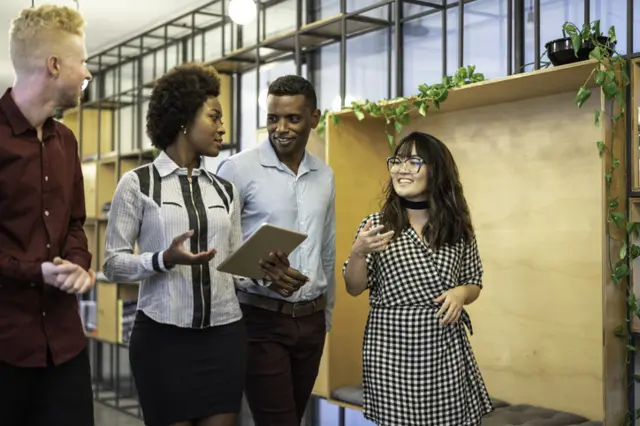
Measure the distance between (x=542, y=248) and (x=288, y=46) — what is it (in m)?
2.20

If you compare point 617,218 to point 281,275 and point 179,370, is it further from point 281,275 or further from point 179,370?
point 179,370

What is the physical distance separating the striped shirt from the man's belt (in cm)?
35

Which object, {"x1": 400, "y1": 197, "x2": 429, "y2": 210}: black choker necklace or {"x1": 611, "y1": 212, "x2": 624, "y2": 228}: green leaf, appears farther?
{"x1": 611, "y1": 212, "x2": 624, "y2": 228}: green leaf

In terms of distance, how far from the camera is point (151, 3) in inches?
243

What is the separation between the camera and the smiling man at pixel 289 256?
2658mm

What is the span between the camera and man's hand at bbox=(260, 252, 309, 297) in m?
2.36

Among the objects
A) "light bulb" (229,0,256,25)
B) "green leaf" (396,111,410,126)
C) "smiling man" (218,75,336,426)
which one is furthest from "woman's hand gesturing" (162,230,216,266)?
"light bulb" (229,0,256,25)

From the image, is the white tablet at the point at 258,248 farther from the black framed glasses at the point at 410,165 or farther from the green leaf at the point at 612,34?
the green leaf at the point at 612,34

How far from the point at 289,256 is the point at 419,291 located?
52 cm

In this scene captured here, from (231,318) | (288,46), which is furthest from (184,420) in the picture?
(288,46)

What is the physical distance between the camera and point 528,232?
145 inches

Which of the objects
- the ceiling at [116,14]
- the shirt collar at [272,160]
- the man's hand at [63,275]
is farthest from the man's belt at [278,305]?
the ceiling at [116,14]

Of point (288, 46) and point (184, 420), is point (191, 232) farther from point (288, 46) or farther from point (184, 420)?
point (288, 46)

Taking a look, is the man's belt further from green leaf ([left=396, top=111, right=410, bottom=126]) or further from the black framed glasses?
green leaf ([left=396, top=111, right=410, bottom=126])
